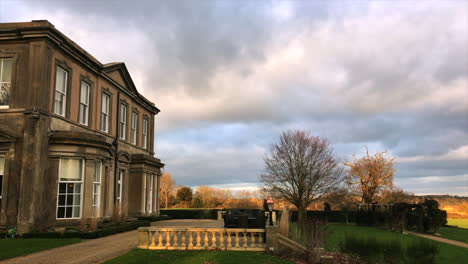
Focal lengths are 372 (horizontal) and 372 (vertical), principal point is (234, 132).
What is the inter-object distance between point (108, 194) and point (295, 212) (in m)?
24.9

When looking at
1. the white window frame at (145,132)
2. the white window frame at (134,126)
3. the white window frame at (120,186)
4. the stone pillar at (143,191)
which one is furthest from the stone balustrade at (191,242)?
the white window frame at (145,132)

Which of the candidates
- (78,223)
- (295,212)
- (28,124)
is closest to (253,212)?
(78,223)

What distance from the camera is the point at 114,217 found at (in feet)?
67.6

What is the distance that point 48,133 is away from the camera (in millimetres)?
17234

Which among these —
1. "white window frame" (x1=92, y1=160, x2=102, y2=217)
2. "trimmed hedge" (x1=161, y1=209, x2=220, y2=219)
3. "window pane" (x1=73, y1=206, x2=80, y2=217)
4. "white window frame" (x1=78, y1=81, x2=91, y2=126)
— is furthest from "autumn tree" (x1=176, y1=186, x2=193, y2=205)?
"window pane" (x1=73, y1=206, x2=80, y2=217)

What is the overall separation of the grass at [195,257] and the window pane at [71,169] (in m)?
7.49

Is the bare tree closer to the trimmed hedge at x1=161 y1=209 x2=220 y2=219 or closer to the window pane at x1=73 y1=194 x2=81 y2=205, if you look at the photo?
the trimmed hedge at x1=161 y1=209 x2=220 y2=219

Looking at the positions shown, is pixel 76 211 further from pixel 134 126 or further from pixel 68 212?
pixel 134 126

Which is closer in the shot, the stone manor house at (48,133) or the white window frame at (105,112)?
the stone manor house at (48,133)

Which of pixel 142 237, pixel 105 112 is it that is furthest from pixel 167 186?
pixel 142 237

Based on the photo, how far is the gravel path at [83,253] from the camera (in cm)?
1073

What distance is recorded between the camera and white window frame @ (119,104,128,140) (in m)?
26.5

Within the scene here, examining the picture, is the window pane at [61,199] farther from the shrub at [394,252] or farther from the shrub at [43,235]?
the shrub at [394,252]

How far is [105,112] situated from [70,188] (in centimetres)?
713
